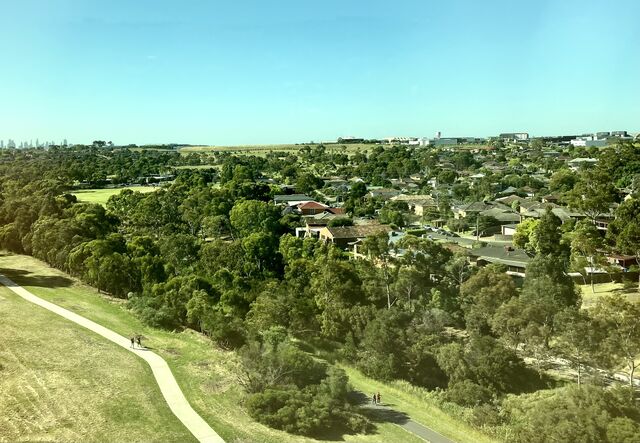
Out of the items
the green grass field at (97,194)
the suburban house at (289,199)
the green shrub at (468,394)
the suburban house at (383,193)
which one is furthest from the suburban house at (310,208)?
the green shrub at (468,394)

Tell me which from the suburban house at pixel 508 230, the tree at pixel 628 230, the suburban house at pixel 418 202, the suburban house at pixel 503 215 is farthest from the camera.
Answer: the suburban house at pixel 418 202

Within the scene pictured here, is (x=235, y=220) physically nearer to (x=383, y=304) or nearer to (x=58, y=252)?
(x=58, y=252)

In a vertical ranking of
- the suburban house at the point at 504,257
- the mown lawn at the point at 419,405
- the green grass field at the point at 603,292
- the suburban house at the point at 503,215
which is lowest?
the mown lawn at the point at 419,405

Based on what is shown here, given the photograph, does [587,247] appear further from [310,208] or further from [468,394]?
[310,208]

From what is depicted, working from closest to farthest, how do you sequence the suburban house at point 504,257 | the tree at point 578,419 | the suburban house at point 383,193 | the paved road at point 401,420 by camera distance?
1. the tree at point 578,419
2. the paved road at point 401,420
3. the suburban house at point 504,257
4. the suburban house at point 383,193

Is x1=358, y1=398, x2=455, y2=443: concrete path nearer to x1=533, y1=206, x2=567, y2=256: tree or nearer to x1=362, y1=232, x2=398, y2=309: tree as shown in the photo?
x1=362, y1=232, x2=398, y2=309: tree

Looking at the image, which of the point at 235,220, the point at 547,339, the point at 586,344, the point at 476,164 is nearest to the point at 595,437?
the point at 586,344

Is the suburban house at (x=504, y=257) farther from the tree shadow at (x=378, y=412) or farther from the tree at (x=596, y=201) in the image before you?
the tree shadow at (x=378, y=412)
